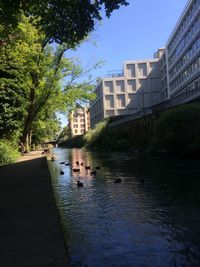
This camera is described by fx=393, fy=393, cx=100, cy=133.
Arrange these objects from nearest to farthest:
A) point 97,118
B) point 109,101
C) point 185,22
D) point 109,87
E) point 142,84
→ point 185,22
point 142,84
point 109,101
point 109,87
point 97,118

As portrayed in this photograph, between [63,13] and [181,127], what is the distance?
28222mm

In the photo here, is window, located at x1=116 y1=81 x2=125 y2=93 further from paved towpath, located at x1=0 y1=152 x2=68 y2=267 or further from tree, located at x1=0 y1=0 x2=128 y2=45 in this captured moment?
paved towpath, located at x1=0 y1=152 x2=68 y2=267

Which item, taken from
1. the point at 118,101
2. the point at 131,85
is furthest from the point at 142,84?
the point at 118,101

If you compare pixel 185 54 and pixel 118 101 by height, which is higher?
pixel 185 54

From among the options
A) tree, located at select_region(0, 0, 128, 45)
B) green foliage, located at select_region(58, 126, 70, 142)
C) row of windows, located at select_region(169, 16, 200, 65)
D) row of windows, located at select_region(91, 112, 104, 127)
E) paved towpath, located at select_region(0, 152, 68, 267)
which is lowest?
paved towpath, located at select_region(0, 152, 68, 267)

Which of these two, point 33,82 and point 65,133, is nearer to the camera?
point 33,82

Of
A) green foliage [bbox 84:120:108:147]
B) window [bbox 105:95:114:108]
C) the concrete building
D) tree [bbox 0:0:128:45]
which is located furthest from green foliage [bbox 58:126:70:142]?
tree [bbox 0:0:128:45]

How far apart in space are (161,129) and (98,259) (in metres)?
31.8

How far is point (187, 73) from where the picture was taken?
249 feet

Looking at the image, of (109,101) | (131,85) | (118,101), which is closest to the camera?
(131,85)

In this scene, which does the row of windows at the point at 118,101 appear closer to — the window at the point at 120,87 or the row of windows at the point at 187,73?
the window at the point at 120,87

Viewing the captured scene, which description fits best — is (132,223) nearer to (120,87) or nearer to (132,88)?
Result: (132,88)

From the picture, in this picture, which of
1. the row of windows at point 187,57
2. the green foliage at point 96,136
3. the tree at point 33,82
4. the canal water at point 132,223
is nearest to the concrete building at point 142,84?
the row of windows at point 187,57

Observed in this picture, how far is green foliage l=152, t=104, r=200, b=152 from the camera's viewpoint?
36844mm
